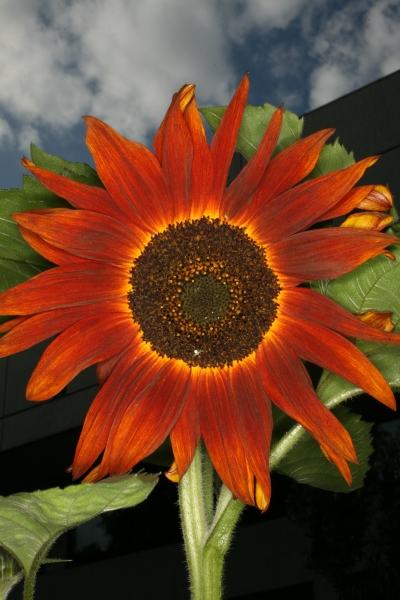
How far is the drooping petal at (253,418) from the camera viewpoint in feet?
1.36

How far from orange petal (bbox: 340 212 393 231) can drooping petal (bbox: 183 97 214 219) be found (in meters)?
0.10

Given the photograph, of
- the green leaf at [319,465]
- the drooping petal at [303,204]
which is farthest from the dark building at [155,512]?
the drooping petal at [303,204]

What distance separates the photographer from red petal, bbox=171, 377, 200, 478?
1.41ft

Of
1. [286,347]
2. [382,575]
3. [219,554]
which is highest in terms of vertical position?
[382,575]

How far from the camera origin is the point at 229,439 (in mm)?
440

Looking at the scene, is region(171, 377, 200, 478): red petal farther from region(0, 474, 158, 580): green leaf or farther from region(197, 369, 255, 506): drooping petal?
region(0, 474, 158, 580): green leaf

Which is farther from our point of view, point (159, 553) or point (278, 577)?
point (159, 553)

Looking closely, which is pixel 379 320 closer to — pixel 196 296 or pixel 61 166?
pixel 196 296

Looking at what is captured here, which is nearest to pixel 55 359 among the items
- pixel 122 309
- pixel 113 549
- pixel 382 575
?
pixel 122 309

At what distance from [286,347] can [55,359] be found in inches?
6.3

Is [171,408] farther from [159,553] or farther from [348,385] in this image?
[159,553]

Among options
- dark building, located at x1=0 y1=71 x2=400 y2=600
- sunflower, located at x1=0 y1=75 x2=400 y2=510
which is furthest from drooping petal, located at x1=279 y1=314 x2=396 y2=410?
dark building, located at x1=0 y1=71 x2=400 y2=600

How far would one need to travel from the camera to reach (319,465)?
1.73ft

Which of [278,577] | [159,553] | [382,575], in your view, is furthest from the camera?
[159,553]
